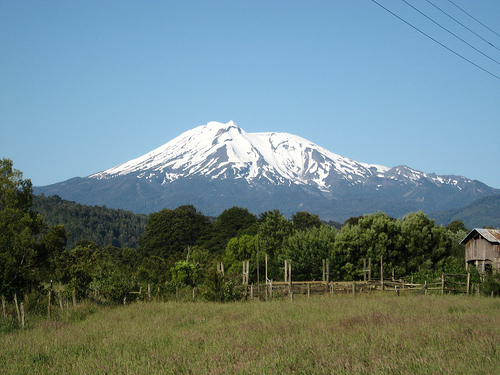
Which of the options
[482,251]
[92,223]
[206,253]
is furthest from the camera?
[92,223]

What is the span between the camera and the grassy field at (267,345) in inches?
347

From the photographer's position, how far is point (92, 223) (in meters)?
138

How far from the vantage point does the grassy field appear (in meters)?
8.81

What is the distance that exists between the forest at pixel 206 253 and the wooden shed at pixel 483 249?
168cm

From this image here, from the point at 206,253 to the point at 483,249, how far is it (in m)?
31.0

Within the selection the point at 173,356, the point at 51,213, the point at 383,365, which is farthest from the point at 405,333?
the point at 51,213

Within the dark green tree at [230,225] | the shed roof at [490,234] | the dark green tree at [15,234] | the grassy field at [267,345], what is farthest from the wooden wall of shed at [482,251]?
the dark green tree at [230,225]

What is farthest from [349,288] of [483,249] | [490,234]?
[490,234]

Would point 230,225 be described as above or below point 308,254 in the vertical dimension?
above

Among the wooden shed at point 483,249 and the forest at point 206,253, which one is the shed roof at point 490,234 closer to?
the wooden shed at point 483,249

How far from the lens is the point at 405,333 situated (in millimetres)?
11453

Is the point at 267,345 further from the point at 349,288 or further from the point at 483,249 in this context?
the point at 483,249

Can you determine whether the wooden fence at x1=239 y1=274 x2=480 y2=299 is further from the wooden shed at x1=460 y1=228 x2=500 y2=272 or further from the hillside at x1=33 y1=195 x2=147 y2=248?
the hillside at x1=33 y1=195 x2=147 y2=248

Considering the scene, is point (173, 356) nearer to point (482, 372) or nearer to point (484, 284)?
point (482, 372)
